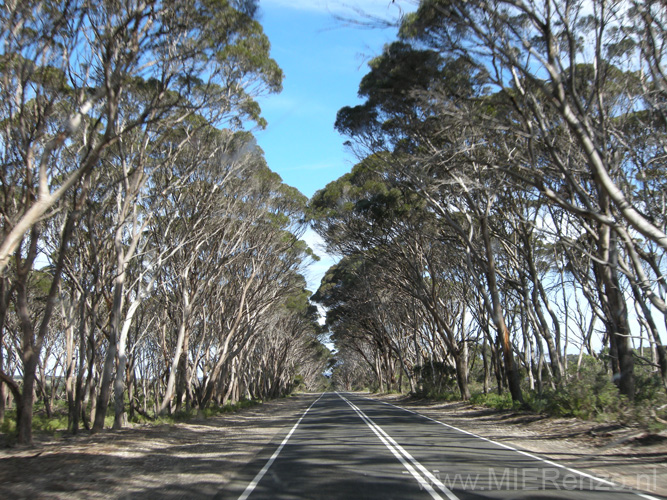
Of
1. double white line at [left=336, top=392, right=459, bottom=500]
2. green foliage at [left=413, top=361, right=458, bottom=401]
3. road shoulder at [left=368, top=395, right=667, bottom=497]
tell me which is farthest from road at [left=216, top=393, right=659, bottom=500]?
green foliage at [left=413, top=361, right=458, bottom=401]

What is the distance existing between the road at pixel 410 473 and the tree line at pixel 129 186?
511 cm

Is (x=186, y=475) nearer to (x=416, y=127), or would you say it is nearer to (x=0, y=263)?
(x=0, y=263)

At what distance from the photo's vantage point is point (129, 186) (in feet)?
43.3

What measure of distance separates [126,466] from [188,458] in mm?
1405

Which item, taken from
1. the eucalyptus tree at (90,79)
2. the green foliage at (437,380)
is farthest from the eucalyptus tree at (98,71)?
the green foliage at (437,380)

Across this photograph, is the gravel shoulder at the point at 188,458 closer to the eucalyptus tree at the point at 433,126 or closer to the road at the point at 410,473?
the road at the point at 410,473

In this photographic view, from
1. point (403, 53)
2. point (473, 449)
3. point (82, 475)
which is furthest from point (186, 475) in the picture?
point (403, 53)

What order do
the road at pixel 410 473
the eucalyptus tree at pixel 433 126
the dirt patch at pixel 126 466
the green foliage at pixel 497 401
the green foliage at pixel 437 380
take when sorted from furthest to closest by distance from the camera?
the green foliage at pixel 437 380 < the green foliage at pixel 497 401 < the eucalyptus tree at pixel 433 126 < the dirt patch at pixel 126 466 < the road at pixel 410 473

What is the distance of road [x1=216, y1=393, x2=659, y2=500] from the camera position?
19.6 ft

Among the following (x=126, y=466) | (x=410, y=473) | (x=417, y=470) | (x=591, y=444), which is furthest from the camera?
(x=591, y=444)

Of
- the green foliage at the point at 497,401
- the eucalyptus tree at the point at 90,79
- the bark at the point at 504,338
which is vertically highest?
the eucalyptus tree at the point at 90,79

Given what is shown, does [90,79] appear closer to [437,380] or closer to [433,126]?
[433,126]

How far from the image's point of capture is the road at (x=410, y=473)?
5.96m

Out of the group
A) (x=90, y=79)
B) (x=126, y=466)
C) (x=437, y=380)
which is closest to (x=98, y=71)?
(x=90, y=79)
